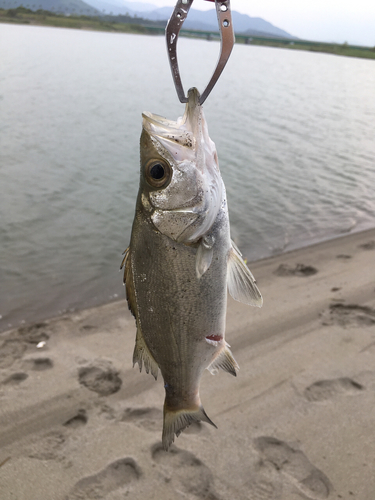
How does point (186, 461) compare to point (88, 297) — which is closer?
point (186, 461)

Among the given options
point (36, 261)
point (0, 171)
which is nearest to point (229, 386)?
point (36, 261)

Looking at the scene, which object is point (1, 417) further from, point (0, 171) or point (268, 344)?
point (0, 171)

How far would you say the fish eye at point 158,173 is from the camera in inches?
81.0

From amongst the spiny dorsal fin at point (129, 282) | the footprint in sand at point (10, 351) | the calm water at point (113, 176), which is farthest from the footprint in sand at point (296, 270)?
the spiny dorsal fin at point (129, 282)

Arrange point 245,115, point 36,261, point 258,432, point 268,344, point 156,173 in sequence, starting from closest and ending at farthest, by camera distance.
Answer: point 156,173
point 258,432
point 268,344
point 36,261
point 245,115

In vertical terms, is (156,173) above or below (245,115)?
above

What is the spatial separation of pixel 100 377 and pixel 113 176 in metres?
9.04

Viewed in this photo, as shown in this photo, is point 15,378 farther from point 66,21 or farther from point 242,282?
point 66,21

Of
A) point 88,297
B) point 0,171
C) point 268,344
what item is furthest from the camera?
point 0,171

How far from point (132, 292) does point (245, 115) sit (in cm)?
2243

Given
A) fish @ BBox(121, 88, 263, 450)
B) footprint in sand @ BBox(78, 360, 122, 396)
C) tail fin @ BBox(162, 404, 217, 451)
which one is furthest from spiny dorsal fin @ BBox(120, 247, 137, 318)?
footprint in sand @ BBox(78, 360, 122, 396)

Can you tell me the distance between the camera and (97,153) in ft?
50.1

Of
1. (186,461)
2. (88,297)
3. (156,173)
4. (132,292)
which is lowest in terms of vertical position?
(88,297)

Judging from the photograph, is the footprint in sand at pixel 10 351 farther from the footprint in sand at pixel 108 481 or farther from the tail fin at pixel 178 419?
the tail fin at pixel 178 419
